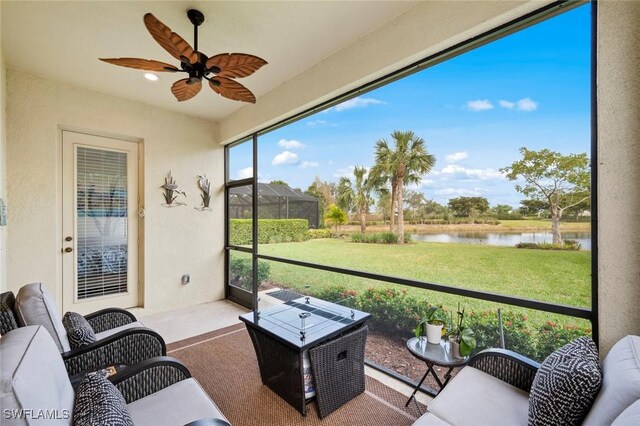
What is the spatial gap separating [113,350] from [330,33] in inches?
114

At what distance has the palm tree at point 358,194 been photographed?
2861mm

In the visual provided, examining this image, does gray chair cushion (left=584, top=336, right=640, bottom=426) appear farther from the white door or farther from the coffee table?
the white door

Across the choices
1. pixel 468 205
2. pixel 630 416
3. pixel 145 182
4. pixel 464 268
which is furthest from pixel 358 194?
pixel 145 182

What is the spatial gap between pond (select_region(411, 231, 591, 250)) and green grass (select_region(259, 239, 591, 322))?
0.13 feet

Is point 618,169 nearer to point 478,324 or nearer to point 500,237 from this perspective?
point 500,237

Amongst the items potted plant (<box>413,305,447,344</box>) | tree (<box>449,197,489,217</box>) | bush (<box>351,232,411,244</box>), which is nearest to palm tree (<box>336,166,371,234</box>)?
bush (<box>351,232,411,244</box>)

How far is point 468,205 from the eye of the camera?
2.15m

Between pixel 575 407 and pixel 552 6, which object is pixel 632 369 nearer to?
pixel 575 407

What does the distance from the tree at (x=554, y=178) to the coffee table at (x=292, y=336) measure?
145 centimetres

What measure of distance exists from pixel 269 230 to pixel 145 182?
182cm

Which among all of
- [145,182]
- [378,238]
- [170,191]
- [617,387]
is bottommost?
[617,387]

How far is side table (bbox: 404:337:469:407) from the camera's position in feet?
5.84

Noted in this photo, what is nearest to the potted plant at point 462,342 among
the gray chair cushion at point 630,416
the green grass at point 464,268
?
the green grass at point 464,268

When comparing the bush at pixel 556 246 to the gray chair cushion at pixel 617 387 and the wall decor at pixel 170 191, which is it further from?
the wall decor at pixel 170 191
